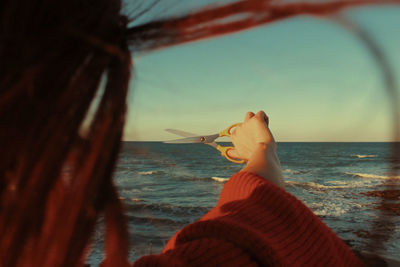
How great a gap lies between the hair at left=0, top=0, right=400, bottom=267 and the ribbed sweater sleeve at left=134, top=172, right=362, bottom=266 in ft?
0.61

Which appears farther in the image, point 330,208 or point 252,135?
point 330,208

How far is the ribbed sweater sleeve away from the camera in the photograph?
1.81 feet

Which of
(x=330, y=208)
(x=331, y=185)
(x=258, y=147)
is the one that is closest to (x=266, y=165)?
(x=258, y=147)

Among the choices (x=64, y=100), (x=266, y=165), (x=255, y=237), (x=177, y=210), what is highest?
(x=64, y=100)

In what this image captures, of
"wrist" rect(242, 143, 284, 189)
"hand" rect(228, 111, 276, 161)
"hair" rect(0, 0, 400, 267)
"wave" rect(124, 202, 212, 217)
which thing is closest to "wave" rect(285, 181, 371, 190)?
A: "wave" rect(124, 202, 212, 217)

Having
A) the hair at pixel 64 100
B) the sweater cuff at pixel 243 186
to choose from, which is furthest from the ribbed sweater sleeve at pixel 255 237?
the hair at pixel 64 100

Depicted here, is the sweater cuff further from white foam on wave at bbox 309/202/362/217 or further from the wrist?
white foam on wave at bbox 309/202/362/217

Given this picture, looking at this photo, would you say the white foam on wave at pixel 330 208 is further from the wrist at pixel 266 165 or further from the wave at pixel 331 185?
the wrist at pixel 266 165

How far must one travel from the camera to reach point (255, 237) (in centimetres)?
59

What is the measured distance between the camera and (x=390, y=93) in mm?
332

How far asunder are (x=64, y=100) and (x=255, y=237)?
16.0 inches

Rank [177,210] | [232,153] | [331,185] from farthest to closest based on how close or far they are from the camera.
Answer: [331,185] → [177,210] → [232,153]

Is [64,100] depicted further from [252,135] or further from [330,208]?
[330,208]

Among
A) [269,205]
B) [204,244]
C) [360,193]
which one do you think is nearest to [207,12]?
[204,244]
